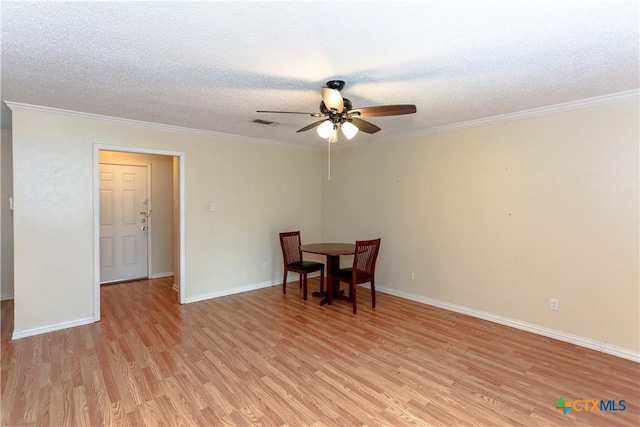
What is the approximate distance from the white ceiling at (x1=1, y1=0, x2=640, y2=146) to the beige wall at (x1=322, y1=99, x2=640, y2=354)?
1.48 ft

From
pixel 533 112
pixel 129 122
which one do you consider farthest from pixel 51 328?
pixel 533 112

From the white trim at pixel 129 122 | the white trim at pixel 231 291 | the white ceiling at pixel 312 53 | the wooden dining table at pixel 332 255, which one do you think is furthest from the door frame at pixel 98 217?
the wooden dining table at pixel 332 255

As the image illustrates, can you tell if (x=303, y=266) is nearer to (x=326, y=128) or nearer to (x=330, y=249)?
(x=330, y=249)

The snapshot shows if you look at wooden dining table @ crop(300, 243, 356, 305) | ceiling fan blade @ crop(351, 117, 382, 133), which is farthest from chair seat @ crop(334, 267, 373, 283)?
ceiling fan blade @ crop(351, 117, 382, 133)

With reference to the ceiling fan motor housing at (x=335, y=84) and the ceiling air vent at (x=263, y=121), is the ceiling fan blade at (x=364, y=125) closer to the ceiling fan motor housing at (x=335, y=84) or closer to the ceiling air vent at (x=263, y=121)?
the ceiling fan motor housing at (x=335, y=84)

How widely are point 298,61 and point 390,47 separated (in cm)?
62

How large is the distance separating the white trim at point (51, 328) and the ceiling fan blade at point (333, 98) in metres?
3.57

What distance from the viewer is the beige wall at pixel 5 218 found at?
4.44 m

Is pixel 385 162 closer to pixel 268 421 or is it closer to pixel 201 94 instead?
pixel 201 94

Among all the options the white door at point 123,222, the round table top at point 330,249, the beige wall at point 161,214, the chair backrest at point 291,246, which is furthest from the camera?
the beige wall at point 161,214

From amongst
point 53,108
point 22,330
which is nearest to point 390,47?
point 53,108

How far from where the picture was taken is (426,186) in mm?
4352

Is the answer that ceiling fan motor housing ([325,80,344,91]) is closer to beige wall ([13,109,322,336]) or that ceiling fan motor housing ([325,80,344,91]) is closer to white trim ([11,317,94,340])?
beige wall ([13,109,322,336])

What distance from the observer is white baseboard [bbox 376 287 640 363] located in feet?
9.48
